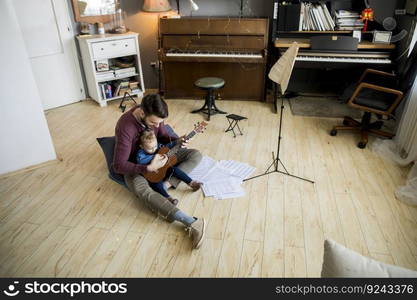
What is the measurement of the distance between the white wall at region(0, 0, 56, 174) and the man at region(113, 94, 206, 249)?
2.96 feet

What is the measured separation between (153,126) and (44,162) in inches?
47.6

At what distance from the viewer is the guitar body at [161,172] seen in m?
2.25

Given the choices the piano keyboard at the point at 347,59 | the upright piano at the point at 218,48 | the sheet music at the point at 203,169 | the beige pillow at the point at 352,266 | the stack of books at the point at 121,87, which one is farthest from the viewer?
the stack of books at the point at 121,87

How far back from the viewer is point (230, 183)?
2.51 meters

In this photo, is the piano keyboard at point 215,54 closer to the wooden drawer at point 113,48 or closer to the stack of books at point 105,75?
the wooden drawer at point 113,48

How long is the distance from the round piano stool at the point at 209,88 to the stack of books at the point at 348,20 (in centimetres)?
144

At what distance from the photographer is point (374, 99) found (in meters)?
2.95

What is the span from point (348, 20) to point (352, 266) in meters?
3.27

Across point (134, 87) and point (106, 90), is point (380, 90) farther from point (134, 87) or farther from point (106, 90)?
point (106, 90)

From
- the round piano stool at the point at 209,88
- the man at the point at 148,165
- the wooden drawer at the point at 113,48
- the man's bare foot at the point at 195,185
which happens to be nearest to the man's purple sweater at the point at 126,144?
the man at the point at 148,165

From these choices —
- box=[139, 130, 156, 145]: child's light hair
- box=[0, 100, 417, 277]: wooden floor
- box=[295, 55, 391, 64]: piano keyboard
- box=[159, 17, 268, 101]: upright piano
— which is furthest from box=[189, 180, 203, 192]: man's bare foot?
box=[295, 55, 391, 64]: piano keyboard

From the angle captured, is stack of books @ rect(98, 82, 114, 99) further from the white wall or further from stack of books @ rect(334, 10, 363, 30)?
A: stack of books @ rect(334, 10, 363, 30)

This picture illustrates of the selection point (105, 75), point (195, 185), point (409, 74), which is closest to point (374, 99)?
point (409, 74)

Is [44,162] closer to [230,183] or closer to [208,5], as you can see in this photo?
[230,183]
